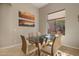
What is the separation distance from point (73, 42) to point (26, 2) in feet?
3.52

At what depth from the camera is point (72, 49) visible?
69.1 inches

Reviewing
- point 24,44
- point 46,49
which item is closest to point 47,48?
point 46,49

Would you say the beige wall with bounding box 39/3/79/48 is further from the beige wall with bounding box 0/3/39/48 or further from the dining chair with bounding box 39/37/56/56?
the beige wall with bounding box 0/3/39/48

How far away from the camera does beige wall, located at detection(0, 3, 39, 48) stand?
1771 mm

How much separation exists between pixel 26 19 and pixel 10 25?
11.9 inches

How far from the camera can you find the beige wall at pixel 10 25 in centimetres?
177

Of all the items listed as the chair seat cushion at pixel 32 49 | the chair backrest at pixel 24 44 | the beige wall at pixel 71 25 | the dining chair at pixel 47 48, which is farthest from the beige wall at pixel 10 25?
the beige wall at pixel 71 25

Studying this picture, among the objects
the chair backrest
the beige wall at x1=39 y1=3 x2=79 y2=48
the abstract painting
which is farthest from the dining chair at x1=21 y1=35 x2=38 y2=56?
the beige wall at x1=39 y1=3 x2=79 y2=48

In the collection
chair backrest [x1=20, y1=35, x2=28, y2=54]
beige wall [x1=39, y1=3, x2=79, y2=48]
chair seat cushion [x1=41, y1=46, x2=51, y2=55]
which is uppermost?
beige wall [x1=39, y1=3, x2=79, y2=48]

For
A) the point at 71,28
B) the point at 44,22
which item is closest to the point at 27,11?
the point at 44,22

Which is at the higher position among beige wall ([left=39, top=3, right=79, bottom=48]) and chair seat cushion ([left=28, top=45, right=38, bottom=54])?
beige wall ([left=39, top=3, right=79, bottom=48])

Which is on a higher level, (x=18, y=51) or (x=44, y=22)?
(x=44, y=22)

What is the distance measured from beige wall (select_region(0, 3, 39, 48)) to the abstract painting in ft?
0.23

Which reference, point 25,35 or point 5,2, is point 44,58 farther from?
point 5,2
